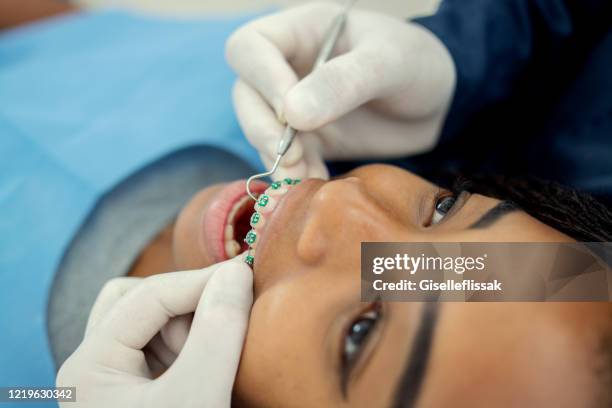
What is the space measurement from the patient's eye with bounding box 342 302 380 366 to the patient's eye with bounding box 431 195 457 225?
0.22 meters

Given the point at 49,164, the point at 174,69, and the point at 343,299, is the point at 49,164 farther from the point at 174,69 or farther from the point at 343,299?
the point at 343,299

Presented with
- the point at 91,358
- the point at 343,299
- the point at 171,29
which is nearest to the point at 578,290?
the point at 343,299

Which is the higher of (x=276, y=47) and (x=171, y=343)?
(x=276, y=47)

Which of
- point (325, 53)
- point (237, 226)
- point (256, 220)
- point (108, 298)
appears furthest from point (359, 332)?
point (325, 53)

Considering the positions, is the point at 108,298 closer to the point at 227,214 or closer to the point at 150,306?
the point at 150,306

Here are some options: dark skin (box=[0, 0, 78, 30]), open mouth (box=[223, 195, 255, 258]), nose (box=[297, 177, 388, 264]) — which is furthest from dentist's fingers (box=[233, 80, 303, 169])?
dark skin (box=[0, 0, 78, 30])

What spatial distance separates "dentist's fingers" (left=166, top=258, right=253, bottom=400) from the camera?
2.27 ft

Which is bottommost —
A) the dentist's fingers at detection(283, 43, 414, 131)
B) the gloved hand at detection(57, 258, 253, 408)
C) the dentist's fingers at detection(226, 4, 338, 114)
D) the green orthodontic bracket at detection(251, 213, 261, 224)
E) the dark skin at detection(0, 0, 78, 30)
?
the gloved hand at detection(57, 258, 253, 408)

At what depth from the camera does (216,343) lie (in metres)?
0.69

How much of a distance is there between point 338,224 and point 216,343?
24 centimetres

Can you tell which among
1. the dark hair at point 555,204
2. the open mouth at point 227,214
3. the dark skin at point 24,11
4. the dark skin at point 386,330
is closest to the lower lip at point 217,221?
the open mouth at point 227,214

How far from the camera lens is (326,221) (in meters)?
0.69

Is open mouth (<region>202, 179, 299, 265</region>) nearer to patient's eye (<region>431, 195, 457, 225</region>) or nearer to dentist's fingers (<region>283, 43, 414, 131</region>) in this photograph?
dentist's fingers (<region>283, 43, 414, 131</region>)

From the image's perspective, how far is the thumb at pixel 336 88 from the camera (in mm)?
874
